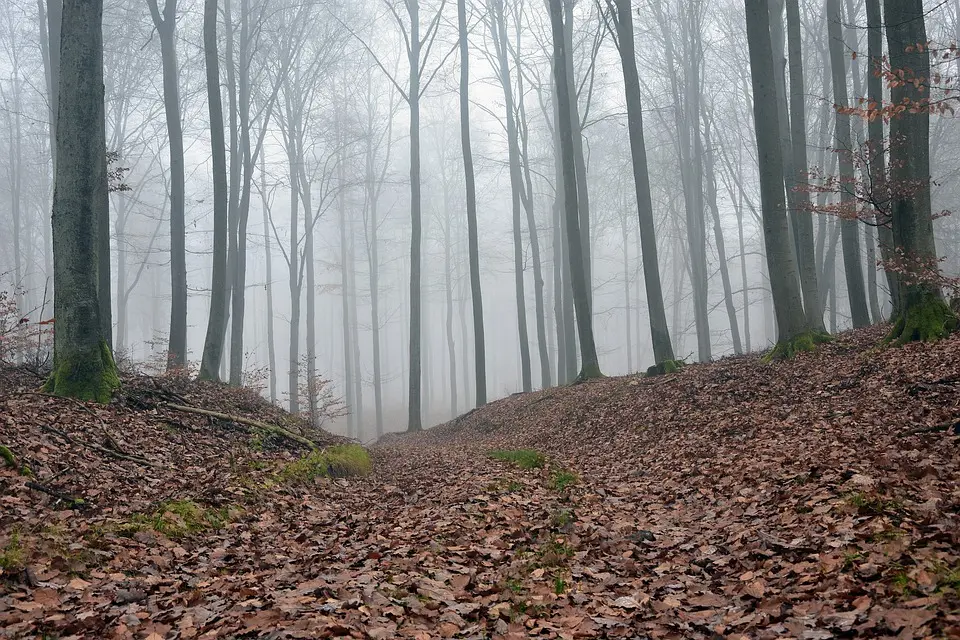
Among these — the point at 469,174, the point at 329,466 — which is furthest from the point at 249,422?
the point at 469,174

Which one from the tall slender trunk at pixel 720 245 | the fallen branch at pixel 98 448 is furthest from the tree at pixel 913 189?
the tall slender trunk at pixel 720 245

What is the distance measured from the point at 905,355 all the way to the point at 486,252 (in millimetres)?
34523

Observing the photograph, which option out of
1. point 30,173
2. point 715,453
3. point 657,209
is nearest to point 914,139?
point 715,453

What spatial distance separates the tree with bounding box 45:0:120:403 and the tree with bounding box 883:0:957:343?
1025 centimetres

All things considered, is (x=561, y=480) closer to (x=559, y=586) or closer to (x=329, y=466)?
(x=559, y=586)

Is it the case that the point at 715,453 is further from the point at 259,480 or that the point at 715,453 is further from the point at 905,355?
the point at 259,480

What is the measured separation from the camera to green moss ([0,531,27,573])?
3893 millimetres

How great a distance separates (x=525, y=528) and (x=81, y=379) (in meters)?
5.90

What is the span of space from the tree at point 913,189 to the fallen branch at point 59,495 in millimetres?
9526

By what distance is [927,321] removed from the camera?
8.32 m

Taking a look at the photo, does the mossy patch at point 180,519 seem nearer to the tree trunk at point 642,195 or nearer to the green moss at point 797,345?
the green moss at point 797,345

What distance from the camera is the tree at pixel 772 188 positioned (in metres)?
10.3

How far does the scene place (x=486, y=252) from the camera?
137 feet

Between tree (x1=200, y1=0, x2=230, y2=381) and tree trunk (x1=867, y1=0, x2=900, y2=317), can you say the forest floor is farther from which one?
tree (x1=200, y1=0, x2=230, y2=381)
